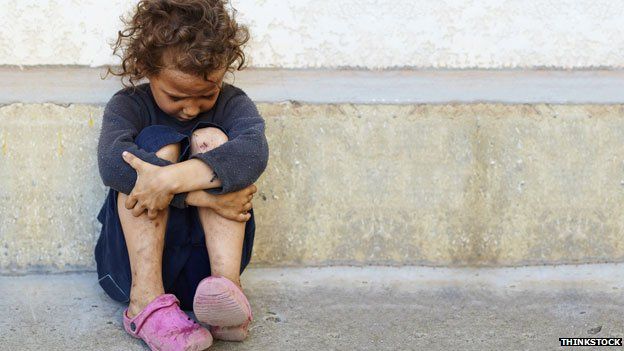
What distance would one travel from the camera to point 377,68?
2.52 meters

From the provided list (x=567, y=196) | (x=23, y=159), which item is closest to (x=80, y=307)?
(x=23, y=159)

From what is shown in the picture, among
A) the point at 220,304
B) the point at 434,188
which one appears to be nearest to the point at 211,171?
the point at 220,304

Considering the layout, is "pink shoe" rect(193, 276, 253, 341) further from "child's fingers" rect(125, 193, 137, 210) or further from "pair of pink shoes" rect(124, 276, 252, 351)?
"child's fingers" rect(125, 193, 137, 210)

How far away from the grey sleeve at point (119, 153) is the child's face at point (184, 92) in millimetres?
103

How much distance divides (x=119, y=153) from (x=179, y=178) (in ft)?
0.52

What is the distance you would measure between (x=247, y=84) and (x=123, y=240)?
59 cm

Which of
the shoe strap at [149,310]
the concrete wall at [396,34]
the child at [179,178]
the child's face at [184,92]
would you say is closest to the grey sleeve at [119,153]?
the child at [179,178]

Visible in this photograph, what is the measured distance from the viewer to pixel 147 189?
6.63ft

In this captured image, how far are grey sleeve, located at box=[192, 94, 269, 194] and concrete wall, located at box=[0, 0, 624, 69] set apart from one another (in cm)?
38

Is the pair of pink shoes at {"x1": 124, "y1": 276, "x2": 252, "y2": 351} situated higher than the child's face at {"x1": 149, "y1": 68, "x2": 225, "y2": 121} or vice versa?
the child's face at {"x1": 149, "y1": 68, "x2": 225, "y2": 121}

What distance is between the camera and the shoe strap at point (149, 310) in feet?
6.75

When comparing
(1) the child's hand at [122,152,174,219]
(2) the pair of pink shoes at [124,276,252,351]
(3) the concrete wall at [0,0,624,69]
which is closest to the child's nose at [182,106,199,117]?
(1) the child's hand at [122,152,174,219]

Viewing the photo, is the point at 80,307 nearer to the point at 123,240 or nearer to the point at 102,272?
the point at 102,272

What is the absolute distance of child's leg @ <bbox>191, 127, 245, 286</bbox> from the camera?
2121 millimetres
